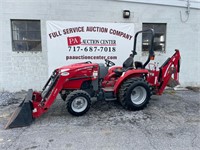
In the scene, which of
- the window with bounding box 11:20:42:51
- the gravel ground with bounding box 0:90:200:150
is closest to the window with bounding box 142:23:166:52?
the gravel ground with bounding box 0:90:200:150

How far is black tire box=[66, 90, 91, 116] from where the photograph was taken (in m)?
4.02

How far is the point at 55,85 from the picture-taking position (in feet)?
13.1

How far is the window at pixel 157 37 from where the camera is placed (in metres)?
7.10

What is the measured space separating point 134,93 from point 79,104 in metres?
1.54

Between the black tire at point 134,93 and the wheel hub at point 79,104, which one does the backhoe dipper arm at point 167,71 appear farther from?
the wheel hub at point 79,104

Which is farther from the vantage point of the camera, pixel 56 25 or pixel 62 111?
pixel 56 25

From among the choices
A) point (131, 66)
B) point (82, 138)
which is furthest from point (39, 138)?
point (131, 66)

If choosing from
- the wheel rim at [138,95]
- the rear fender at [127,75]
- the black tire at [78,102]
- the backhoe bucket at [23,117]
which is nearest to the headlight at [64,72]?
the black tire at [78,102]

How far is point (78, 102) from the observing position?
4148mm

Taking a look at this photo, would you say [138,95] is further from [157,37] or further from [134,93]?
[157,37]

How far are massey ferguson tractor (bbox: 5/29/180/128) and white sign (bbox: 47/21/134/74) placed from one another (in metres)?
1.86

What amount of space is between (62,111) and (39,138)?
4.53ft

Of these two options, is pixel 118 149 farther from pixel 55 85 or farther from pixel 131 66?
pixel 131 66

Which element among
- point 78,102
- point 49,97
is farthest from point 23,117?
point 78,102
